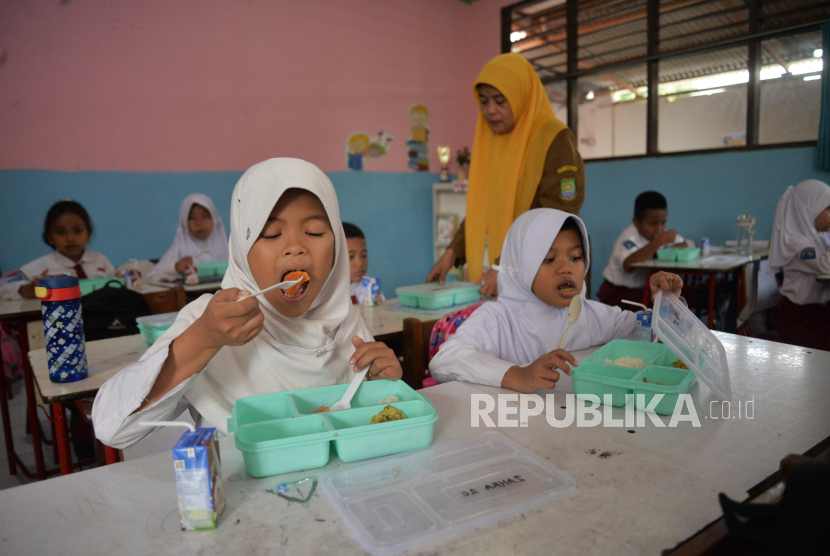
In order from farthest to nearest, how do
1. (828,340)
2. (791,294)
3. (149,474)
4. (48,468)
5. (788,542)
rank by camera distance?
(791,294) → (828,340) → (48,468) → (149,474) → (788,542)

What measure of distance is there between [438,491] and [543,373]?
0.51m

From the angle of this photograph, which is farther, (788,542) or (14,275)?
(14,275)

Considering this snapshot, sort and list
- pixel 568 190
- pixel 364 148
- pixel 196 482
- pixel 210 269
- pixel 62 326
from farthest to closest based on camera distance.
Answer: pixel 364 148, pixel 210 269, pixel 568 190, pixel 62 326, pixel 196 482

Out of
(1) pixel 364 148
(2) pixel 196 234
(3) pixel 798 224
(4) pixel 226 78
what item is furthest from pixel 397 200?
(3) pixel 798 224

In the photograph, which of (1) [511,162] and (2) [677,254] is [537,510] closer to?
(1) [511,162]

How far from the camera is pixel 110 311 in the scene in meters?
2.43

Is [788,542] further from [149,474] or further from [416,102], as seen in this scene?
[416,102]

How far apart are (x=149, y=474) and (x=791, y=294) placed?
3558 mm

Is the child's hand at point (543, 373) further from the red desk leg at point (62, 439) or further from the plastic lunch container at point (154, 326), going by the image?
the red desk leg at point (62, 439)

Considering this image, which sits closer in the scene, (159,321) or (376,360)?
(376,360)

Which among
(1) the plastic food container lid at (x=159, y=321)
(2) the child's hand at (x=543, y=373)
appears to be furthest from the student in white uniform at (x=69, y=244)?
(2) the child's hand at (x=543, y=373)

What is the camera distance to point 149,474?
2.68ft

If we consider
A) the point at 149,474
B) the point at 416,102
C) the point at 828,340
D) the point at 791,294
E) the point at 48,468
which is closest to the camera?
the point at 149,474

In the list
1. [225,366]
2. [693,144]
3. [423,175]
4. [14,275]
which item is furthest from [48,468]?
[693,144]
